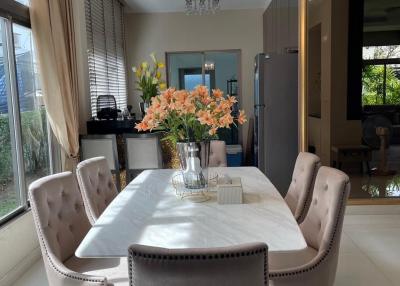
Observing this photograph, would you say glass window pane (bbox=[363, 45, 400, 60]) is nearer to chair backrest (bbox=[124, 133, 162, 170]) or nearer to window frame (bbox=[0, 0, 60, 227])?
chair backrest (bbox=[124, 133, 162, 170])

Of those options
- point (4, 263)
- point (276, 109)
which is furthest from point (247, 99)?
point (4, 263)

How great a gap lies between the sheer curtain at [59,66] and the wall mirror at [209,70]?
3192mm

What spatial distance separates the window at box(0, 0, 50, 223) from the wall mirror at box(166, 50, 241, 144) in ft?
11.8

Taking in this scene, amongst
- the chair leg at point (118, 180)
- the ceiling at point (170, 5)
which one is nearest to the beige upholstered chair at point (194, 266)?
the chair leg at point (118, 180)

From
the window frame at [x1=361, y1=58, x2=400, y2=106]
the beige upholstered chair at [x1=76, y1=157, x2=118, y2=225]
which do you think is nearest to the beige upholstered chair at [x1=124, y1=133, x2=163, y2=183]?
the beige upholstered chair at [x1=76, y1=157, x2=118, y2=225]

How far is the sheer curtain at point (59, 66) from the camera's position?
10.8ft

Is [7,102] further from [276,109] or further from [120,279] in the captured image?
[276,109]

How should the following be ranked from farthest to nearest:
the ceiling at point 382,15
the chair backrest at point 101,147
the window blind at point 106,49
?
the window blind at point 106,49 < the ceiling at point 382,15 < the chair backrest at point 101,147

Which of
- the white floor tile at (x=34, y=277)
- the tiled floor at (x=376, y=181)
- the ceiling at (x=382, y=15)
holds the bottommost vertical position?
the white floor tile at (x=34, y=277)

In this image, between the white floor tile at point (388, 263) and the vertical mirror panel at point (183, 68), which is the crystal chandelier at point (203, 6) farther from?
the white floor tile at point (388, 263)

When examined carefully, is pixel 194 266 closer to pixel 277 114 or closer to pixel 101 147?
pixel 101 147

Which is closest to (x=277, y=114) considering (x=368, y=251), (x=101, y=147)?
(x=368, y=251)

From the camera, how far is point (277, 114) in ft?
15.1

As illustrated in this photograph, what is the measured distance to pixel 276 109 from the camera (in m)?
4.60
